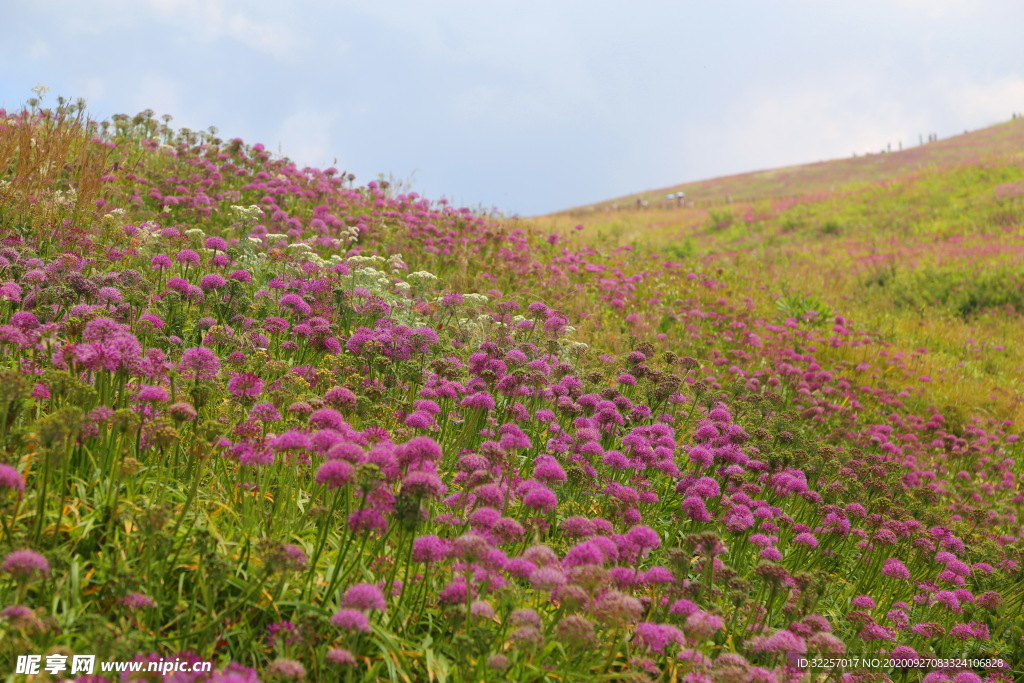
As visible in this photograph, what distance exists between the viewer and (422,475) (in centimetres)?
312

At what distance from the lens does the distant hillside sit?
55.0 meters

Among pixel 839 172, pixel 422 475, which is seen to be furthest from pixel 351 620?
pixel 839 172

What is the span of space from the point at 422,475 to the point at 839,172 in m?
67.7

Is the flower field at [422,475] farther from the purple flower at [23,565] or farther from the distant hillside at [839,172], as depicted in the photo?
the distant hillside at [839,172]

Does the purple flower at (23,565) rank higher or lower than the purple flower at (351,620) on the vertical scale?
higher

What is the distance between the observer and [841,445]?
943 cm

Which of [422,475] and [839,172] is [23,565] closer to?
[422,475]

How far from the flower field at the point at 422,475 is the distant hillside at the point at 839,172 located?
44407 mm

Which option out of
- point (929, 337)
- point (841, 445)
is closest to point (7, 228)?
point (841, 445)

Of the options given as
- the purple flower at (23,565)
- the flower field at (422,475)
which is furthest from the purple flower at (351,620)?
the purple flower at (23,565)

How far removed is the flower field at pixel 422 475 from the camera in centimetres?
324

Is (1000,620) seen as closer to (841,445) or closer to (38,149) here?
(841,445)

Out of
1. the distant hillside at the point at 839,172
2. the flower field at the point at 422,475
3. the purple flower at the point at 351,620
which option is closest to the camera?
the purple flower at the point at 351,620

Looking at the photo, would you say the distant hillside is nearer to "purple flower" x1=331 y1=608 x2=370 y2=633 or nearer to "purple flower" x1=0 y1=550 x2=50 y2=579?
"purple flower" x1=331 y1=608 x2=370 y2=633
